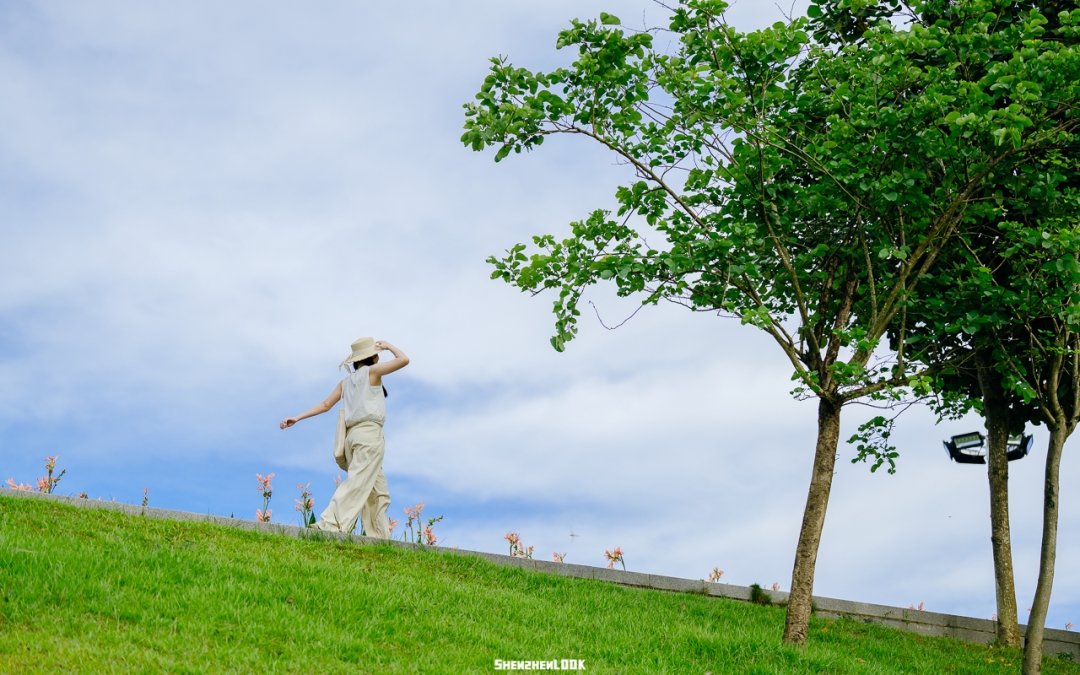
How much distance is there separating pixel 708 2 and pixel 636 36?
0.90 meters

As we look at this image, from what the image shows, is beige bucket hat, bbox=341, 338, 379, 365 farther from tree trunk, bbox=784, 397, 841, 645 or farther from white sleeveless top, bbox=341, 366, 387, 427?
tree trunk, bbox=784, 397, 841, 645

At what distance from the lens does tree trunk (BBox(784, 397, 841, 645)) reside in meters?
10.5

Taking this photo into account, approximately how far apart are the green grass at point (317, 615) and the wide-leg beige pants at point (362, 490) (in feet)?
2.73

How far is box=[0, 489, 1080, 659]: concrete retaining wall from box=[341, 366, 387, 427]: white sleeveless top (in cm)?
164

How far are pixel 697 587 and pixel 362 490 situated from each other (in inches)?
210

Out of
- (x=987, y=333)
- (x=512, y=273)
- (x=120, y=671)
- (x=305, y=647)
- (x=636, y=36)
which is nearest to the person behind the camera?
(x=120, y=671)

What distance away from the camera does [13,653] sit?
6332 mm

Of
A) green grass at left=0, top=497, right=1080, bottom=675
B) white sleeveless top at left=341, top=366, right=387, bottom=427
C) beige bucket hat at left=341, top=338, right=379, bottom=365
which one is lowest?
green grass at left=0, top=497, right=1080, bottom=675

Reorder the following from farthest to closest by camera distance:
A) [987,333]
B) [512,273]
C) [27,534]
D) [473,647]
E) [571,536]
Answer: [571,536], [987,333], [512,273], [27,534], [473,647]

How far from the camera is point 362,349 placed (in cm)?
1275

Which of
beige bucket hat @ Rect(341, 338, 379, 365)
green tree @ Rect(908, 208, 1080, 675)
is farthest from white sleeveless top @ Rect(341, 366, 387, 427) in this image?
green tree @ Rect(908, 208, 1080, 675)

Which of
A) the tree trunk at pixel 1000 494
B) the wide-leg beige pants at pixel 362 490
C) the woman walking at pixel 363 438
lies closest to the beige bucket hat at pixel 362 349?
the woman walking at pixel 363 438

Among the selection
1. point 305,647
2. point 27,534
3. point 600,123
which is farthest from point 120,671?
point 600,123

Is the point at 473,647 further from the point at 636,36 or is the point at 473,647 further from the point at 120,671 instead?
the point at 636,36
